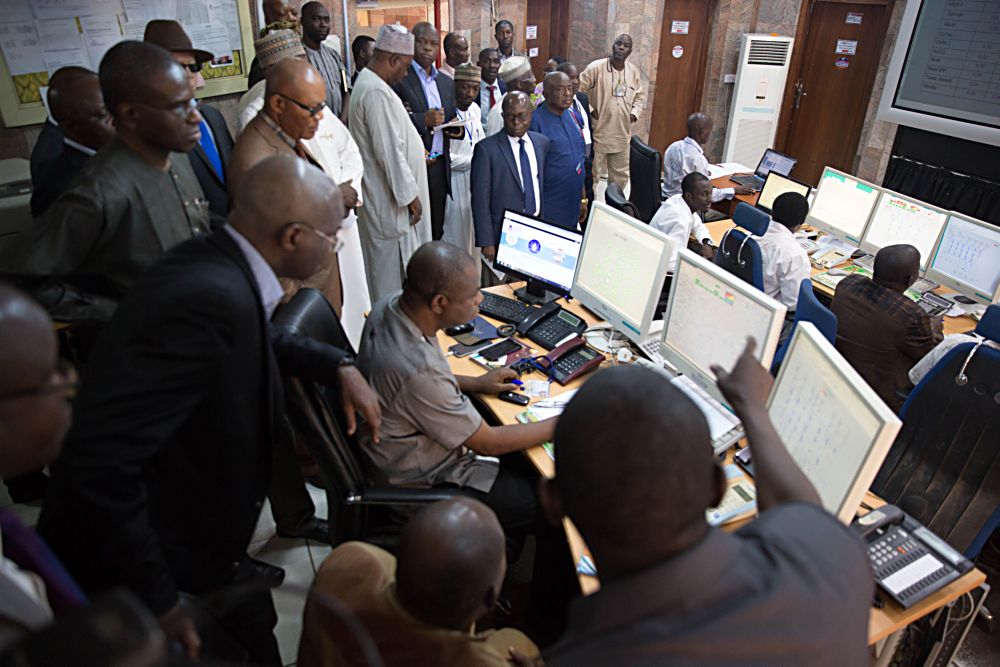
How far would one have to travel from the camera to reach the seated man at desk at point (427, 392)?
2.15m

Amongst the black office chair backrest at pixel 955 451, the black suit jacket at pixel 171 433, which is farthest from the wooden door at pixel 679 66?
the black suit jacket at pixel 171 433

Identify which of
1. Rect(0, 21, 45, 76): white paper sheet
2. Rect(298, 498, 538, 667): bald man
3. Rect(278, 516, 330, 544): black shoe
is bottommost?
Rect(278, 516, 330, 544): black shoe

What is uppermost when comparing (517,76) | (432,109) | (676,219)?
(517,76)

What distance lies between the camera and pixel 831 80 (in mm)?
7812

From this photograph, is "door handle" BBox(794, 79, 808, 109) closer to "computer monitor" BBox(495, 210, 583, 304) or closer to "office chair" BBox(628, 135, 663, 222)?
"office chair" BBox(628, 135, 663, 222)

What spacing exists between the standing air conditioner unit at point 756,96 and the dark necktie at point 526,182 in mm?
4728

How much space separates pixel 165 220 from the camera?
2.14 metres

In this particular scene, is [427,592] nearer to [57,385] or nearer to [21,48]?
[57,385]

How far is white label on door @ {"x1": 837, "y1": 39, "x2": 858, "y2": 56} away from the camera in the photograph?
757 centimetres

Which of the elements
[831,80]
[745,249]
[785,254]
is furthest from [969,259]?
[831,80]

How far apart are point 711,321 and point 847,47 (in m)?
6.98

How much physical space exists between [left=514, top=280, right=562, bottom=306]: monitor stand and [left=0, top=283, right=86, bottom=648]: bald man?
2466mm

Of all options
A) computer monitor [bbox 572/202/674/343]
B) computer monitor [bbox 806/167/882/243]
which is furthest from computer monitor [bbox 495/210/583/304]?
computer monitor [bbox 806/167/882/243]

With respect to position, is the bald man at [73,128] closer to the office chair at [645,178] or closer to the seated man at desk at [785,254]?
the seated man at desk at [785,254]
